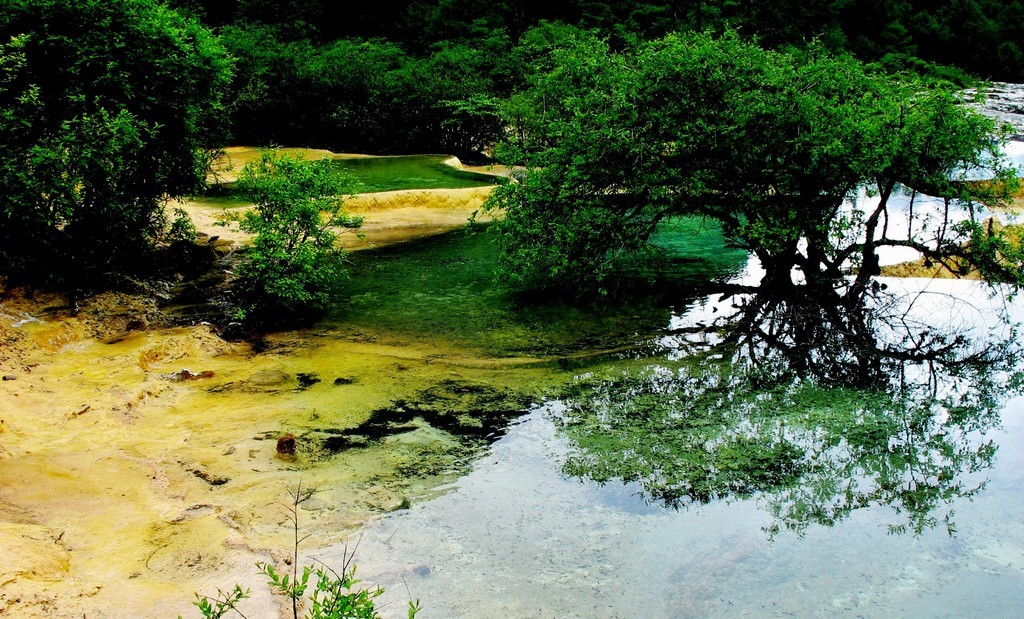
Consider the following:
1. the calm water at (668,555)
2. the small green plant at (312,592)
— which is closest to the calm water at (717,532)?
the calm water at (668,555)

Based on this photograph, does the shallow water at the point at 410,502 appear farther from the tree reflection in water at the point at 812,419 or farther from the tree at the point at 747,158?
the tree at the point at 747,158

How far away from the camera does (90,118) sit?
9273mm

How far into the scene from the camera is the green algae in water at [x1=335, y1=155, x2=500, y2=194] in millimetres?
18295

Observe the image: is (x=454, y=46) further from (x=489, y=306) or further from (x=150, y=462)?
(x=150, y=462)

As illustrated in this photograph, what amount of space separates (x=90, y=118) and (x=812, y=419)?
29.1 feet

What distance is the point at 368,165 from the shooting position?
21406 mm

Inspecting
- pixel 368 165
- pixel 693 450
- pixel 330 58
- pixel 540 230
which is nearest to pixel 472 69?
pixel 330 58

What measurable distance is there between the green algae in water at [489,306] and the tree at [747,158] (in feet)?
2.09

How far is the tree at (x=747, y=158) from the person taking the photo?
8766 mm

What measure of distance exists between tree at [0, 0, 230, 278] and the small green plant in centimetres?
599

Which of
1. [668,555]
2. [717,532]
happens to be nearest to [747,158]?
[717,532]

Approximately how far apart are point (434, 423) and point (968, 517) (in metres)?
4.30

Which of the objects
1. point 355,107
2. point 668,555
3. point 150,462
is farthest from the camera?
point 355,107

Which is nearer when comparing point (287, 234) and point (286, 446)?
point (286, 446)
